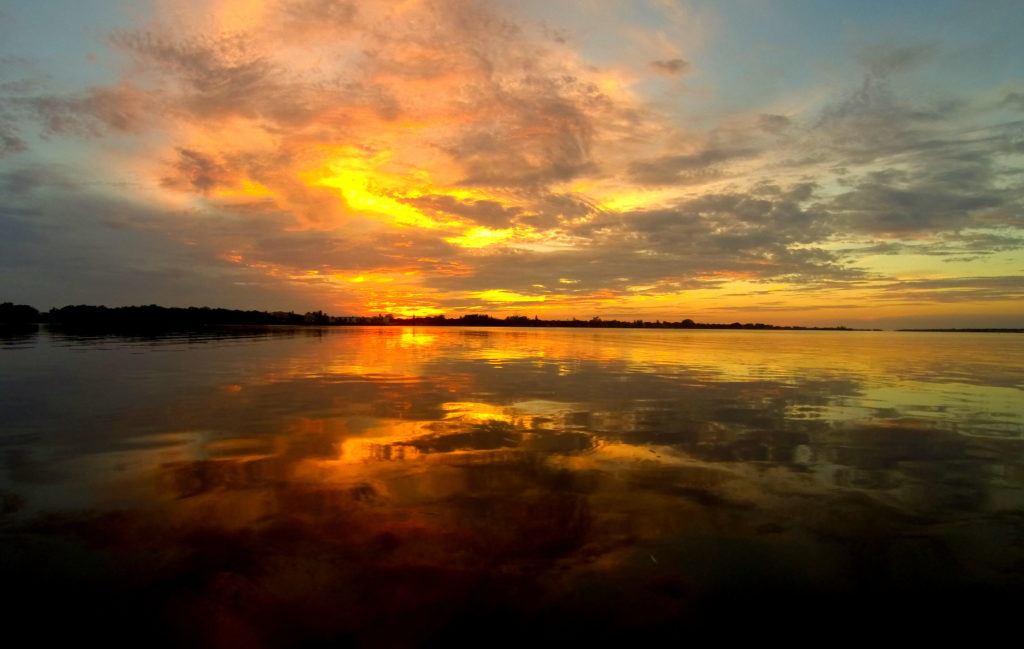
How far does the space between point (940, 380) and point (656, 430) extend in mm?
22186

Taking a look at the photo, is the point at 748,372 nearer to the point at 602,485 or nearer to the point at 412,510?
the point at 602,485

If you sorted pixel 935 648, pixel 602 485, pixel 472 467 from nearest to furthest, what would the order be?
1. pixel 935 648
2. pixel 602 485
3. pixel 472 467

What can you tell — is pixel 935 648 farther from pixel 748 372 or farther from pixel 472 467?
pixel 748 372

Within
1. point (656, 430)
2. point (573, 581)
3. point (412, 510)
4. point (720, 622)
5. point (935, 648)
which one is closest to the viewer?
point (935, 648)

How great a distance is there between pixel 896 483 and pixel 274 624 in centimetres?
1070

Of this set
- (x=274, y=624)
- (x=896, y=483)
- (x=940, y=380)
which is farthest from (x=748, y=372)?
(x=274, y=624)

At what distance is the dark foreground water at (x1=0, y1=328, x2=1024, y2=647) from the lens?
563 cm

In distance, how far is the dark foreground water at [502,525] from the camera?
563 centimetres

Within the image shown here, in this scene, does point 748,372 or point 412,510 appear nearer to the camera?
point 412,510

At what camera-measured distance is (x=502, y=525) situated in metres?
7.94

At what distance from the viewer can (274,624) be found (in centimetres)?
552

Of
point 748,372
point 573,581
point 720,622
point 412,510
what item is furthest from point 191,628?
point 748,372

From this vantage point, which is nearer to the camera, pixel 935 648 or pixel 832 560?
pixel 935 648

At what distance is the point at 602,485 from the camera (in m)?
9.84
